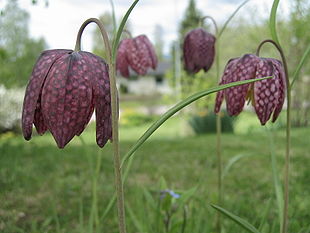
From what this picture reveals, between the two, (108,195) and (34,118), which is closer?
(34,118)

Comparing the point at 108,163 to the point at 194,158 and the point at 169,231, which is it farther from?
the point at 169,231

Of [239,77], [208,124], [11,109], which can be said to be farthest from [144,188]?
[11,109]

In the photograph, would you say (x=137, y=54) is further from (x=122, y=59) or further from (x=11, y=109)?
(x=11, y=109)

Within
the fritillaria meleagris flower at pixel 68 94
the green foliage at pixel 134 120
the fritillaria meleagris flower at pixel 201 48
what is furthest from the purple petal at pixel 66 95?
the green foliage at pixel 134 120

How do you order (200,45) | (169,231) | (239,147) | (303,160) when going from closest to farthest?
(169,231) < (200,45) < (303,160) < (239,147)

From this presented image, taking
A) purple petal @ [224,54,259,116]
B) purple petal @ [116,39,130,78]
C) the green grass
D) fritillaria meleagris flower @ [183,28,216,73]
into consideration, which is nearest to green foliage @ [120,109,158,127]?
the green grass

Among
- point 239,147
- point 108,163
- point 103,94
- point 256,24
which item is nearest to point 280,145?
point 239,147

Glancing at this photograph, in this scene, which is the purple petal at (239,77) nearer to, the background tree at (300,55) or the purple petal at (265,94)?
the purple petal at (265,94)
